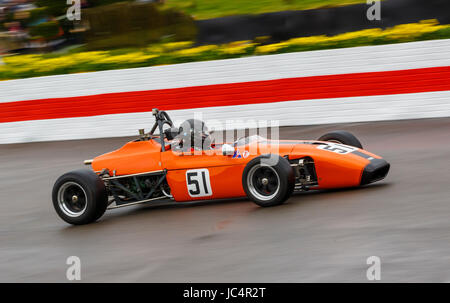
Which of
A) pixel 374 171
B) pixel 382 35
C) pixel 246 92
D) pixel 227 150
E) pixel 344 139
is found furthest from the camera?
pixel 246 92

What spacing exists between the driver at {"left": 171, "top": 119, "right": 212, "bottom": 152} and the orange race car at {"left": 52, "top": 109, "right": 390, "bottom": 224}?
0.5 inches

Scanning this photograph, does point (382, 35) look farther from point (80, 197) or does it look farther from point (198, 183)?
point (80, 197)

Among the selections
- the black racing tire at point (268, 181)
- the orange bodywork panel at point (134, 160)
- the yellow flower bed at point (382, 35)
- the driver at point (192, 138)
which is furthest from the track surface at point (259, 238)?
the yellow flower bed at point (382, 35)

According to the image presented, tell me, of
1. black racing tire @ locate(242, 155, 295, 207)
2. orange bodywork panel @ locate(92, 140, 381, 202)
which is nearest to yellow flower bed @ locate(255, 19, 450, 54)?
orange bodywork panel @ locate(92, 140, 381, 202)

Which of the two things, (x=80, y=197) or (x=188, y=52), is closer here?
(x=80, y=197)

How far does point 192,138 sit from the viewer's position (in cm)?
782

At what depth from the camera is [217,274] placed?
17.2 feet

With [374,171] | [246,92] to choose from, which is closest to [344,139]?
[374,171]

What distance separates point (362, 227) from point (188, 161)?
248 cm

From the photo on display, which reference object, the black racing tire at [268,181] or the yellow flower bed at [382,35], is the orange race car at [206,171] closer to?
the black racing tire at [268,181]

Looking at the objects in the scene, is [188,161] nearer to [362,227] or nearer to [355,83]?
[362,227]

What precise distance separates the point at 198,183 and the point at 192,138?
1.80 ft

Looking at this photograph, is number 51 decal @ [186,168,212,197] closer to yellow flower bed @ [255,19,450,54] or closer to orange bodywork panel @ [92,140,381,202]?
orange bodywork panel @ [92,140,381,202]

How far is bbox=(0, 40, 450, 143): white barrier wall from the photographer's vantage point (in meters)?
12.2
